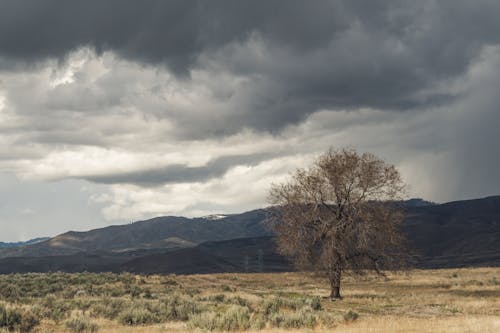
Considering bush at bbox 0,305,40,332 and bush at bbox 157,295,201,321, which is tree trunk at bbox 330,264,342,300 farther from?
bush at bbox 0,305,40,332

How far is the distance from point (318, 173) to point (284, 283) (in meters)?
26.7

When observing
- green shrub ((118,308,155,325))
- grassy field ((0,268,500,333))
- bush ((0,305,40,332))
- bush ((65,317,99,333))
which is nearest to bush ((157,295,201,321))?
grassy field ((0,268,500,333))

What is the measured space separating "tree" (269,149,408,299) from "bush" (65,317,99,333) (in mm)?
23481

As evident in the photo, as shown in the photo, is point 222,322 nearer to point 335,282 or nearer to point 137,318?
point 137,318

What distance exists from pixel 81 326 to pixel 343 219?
25606 mm

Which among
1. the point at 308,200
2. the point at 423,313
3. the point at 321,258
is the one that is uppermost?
the point at 308,200

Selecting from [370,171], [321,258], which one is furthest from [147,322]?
[370,171]

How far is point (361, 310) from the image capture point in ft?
114

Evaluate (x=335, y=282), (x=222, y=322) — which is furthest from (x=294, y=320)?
(x=335, y=282)

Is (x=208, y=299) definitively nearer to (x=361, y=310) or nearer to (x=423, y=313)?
(x=361, y=310)

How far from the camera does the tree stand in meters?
46.7

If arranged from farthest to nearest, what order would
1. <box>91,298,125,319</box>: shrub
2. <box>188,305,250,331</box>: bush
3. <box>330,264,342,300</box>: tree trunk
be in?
1. <box>330,264,342,300</box>: tree trunk
2. <box>91,298,125,319</box>: shrub
3. <box>188,305,250,331</box>: bush

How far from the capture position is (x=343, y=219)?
46.7 m

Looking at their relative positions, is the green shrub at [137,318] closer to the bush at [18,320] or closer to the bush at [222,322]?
the bush at [222,322]
